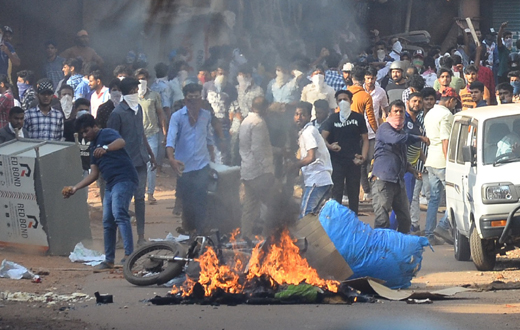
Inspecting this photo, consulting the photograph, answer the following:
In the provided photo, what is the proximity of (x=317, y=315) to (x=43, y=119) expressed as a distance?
560cm

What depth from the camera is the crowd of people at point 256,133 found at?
9.59m

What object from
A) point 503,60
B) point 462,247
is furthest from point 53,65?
point 503,60

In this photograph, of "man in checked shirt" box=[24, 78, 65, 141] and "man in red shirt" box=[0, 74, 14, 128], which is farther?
"man in red shirt" box=[0, 74, 14, 128]

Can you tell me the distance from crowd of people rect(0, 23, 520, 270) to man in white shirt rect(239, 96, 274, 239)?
1cm

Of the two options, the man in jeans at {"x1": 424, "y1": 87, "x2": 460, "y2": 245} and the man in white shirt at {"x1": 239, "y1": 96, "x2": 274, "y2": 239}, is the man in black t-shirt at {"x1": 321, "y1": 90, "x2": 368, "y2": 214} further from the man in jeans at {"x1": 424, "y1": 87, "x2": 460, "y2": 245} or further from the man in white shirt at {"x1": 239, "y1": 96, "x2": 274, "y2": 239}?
the man in white shirt at {"x1": 239, "y1": 96, "x2": 274, "y2": 239}

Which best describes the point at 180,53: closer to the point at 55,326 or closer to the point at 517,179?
the point at 517,179

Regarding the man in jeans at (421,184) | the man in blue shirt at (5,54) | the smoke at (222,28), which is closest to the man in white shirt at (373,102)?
the man in jeans at (421,184)

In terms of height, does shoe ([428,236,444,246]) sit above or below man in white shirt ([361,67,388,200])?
below

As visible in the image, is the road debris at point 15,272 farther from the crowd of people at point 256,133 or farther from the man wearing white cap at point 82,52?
the man wearing white cap at point 82,52

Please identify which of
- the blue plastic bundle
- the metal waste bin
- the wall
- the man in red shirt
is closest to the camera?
the blue plastic bundle

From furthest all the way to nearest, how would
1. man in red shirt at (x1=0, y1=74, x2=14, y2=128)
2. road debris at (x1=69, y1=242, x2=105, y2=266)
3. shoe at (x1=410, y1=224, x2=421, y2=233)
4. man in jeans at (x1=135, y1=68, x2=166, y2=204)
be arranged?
man in jeans at (x1=135, y1=68, x2=166, y2=204) → man in red shirt at (x1=0, y1=74, x2=14, y2=128) → shoe at (x1=410, y1=224, x2=421, y2=233) → road debris at (x1=69, y1=242, x2=105, y2=266)

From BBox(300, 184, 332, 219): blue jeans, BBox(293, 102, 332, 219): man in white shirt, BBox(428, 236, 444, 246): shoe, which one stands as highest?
BBox(293, 102, 332, 219): man in white shirt

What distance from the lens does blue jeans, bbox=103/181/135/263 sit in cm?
907

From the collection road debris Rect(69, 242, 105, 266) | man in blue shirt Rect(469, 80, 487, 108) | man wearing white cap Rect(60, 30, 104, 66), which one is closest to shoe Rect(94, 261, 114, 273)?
road debris Rect(69, 242, 105, 266)
